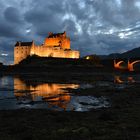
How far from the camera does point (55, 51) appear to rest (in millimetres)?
109625

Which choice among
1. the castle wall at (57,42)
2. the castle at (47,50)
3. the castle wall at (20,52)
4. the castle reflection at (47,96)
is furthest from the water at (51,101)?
the castle wall at (57,42)

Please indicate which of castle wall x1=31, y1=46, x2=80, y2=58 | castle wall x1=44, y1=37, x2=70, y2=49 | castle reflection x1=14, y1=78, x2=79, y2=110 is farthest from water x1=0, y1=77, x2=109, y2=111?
castle wall x1=44, y1=37, x2=70, y2=49

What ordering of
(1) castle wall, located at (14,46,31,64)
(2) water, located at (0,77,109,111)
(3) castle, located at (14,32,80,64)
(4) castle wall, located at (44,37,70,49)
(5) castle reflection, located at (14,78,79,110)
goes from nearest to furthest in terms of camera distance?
(2) water, located at (0,77,109,111)
(5) castle reflection, located at (14,78,79,110)
(1) castle wall, located at (14,46,31,64)
(3) castle, located at (14,32,80,64)
(4) castle wall, located at (44,37,70,49)

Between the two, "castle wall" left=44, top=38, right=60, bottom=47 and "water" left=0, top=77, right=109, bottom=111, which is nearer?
"water" left=0, top=77, right=109, bottom=111

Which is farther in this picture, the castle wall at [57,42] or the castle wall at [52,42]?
the castle wall at [52,42]

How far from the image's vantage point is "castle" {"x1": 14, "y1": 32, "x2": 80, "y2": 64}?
108 meters

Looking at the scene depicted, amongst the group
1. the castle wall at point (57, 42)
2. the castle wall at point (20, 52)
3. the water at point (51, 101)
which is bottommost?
the water at point (51, 101)

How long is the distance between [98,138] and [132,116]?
4.62 metres

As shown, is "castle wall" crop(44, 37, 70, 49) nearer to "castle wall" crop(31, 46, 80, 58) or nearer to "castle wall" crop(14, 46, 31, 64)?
"castle wall" crop(31, 46, 80, 58)

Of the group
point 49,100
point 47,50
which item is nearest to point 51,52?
point 47,50

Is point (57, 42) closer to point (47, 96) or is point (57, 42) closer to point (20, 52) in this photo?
point (20, 52)

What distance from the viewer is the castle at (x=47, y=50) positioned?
10803 centimetres

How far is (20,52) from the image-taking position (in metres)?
110

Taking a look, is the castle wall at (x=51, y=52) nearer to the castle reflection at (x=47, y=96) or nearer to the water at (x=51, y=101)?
the castle reflection at (x=47, y=96)
